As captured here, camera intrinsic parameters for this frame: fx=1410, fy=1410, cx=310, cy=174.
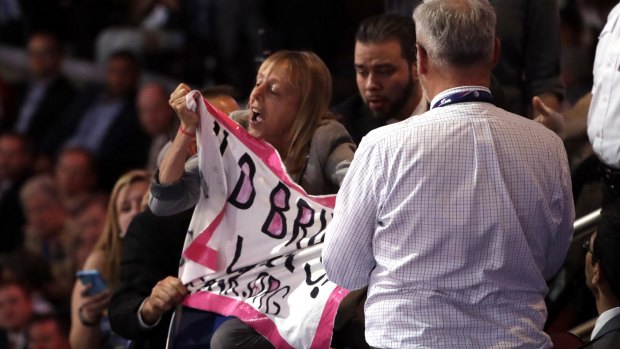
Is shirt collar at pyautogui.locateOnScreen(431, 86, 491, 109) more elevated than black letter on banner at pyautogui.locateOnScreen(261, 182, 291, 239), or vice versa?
shirt collar at pyautogui.locateOnScreen(431, 86, 491, 109)

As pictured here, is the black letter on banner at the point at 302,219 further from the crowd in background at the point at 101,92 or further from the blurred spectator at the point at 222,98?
the crowd in background at the point at 101,92

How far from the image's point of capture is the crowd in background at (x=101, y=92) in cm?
780

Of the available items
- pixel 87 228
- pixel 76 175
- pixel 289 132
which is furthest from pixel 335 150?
pixel 76 175

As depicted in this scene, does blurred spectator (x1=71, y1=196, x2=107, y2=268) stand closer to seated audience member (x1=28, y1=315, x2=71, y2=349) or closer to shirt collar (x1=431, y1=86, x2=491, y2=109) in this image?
seated audience member (x1=28, y1=315, x2=71, y2=349)

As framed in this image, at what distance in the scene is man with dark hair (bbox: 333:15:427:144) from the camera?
A: 4.95 meters

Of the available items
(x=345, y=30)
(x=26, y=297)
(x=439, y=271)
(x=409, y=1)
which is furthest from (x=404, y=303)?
(x=345, y=30)

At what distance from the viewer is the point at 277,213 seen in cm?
463

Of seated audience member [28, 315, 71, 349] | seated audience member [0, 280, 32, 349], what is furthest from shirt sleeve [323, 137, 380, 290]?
seated audience member [0, 280, 32, 349]

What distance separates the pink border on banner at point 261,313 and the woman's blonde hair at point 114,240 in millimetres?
1176

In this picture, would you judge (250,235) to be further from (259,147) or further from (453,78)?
(453,78)

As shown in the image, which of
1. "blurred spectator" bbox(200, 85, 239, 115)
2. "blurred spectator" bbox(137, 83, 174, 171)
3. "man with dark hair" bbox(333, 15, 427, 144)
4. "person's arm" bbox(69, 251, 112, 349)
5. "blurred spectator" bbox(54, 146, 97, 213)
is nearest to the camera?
"man with dark hair" bbox(333, 15, 427, 144)

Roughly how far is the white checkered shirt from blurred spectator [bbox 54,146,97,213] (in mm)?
5551

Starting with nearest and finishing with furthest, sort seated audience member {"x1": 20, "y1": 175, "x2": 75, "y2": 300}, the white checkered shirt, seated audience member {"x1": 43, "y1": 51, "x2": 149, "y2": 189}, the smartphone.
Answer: the white checkered shirt
the smartphone
seated audience member {"x1": 20, "y1": 175, "x2": 75, "y2": 300}
seated audience member {"x1": 43, "y1": 51, "x2": 149, "y2": 189}

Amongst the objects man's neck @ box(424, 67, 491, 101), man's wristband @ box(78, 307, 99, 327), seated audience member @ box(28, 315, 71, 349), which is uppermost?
man's neck @ box(424, 67, 491, 101)
